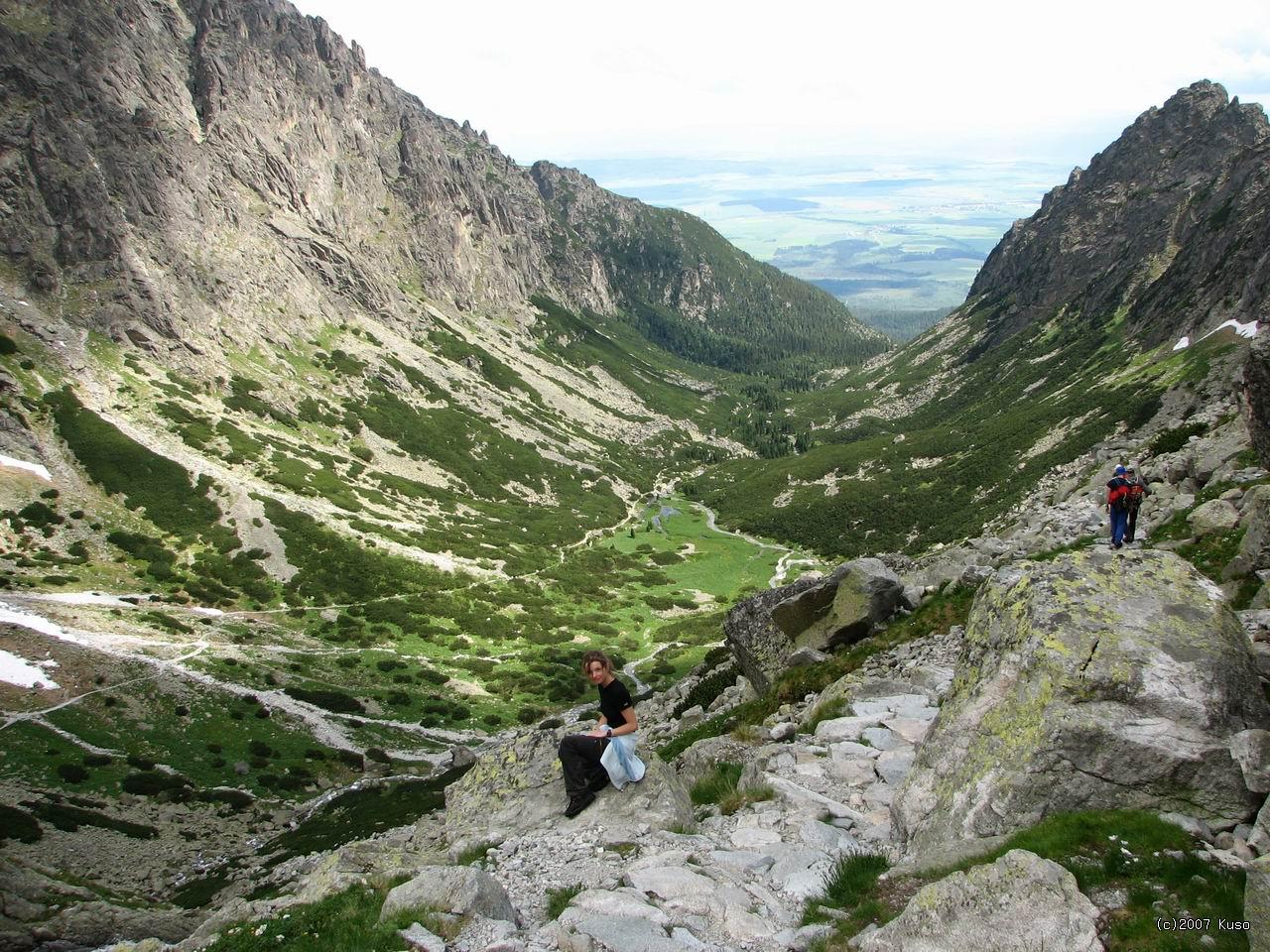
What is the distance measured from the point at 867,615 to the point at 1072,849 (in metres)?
18.8

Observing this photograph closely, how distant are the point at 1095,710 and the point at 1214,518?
14.4 metres

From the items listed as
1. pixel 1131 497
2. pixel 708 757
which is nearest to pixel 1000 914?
pixel 708 757

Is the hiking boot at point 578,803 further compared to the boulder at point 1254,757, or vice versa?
the hiking boot at point 578,803

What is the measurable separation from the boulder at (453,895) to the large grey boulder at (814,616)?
1788cm

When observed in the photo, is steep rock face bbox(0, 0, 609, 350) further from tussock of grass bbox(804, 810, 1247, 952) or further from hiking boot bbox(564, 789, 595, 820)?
tussock of grass bbox(804, 810, 1247, 952)

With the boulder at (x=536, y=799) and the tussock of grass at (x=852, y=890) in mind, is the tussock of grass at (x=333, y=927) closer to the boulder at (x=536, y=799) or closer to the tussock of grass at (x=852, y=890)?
the boulder at (x=536, y=799)

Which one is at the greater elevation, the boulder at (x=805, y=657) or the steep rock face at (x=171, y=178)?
the steep rock face at (x=171, y=178)

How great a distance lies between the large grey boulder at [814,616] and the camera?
27.5 meters

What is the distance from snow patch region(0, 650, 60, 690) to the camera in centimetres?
4803

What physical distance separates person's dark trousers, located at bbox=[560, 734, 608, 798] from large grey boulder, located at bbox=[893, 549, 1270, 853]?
20.5 feet

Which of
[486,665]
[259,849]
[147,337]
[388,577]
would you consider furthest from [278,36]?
[259,849]

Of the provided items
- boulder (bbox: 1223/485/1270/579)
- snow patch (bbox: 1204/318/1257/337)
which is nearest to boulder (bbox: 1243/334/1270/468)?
boulder (bbox: 1223/485/1270/579)

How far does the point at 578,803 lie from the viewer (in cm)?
1532

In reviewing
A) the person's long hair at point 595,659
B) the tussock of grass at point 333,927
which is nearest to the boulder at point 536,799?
the person's long hair at point 595,659
